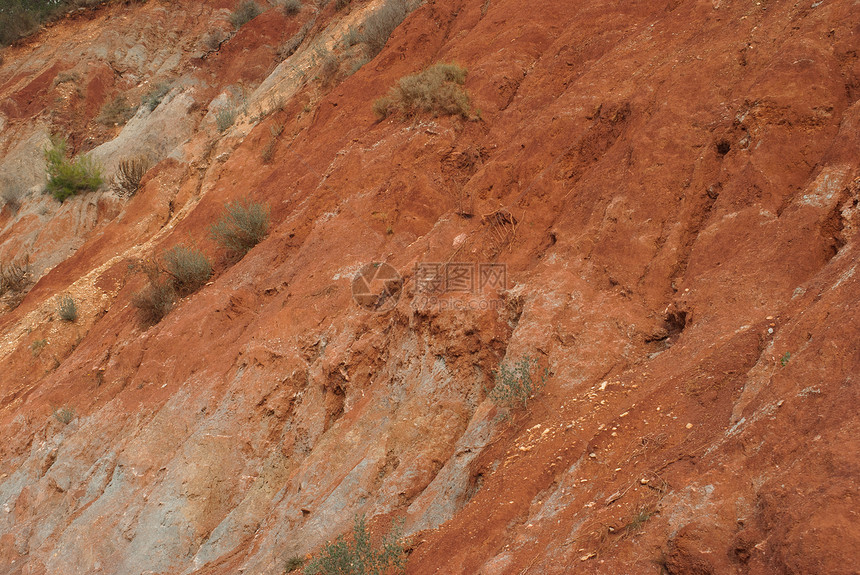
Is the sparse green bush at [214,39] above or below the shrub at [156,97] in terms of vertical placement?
above

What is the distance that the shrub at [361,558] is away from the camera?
18.1 feet

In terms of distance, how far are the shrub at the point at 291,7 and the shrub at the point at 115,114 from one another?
608cm

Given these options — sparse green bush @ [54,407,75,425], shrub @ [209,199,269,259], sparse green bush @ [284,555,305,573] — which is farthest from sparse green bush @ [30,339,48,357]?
sparse green bush @ [284,555,305,573]

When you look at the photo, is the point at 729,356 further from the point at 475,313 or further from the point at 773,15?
the point at 773,15

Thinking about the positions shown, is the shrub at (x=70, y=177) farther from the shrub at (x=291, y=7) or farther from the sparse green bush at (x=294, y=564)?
the sparse green bush at (x=294, y=564)

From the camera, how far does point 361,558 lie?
5789 millimetres

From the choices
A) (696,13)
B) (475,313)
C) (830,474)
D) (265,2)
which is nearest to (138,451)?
(475,313)

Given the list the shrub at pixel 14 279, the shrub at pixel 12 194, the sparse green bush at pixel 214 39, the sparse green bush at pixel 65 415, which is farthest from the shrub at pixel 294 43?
the sparse green bush at pixel 65 415

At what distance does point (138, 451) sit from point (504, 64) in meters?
8.04

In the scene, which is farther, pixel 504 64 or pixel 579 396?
pixel 504 64

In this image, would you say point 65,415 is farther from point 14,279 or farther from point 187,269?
point 14,279

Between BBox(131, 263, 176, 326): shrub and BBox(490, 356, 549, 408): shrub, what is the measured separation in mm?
7227

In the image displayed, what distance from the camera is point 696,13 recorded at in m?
9.05

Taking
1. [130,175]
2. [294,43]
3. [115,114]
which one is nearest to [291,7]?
[294,43]
